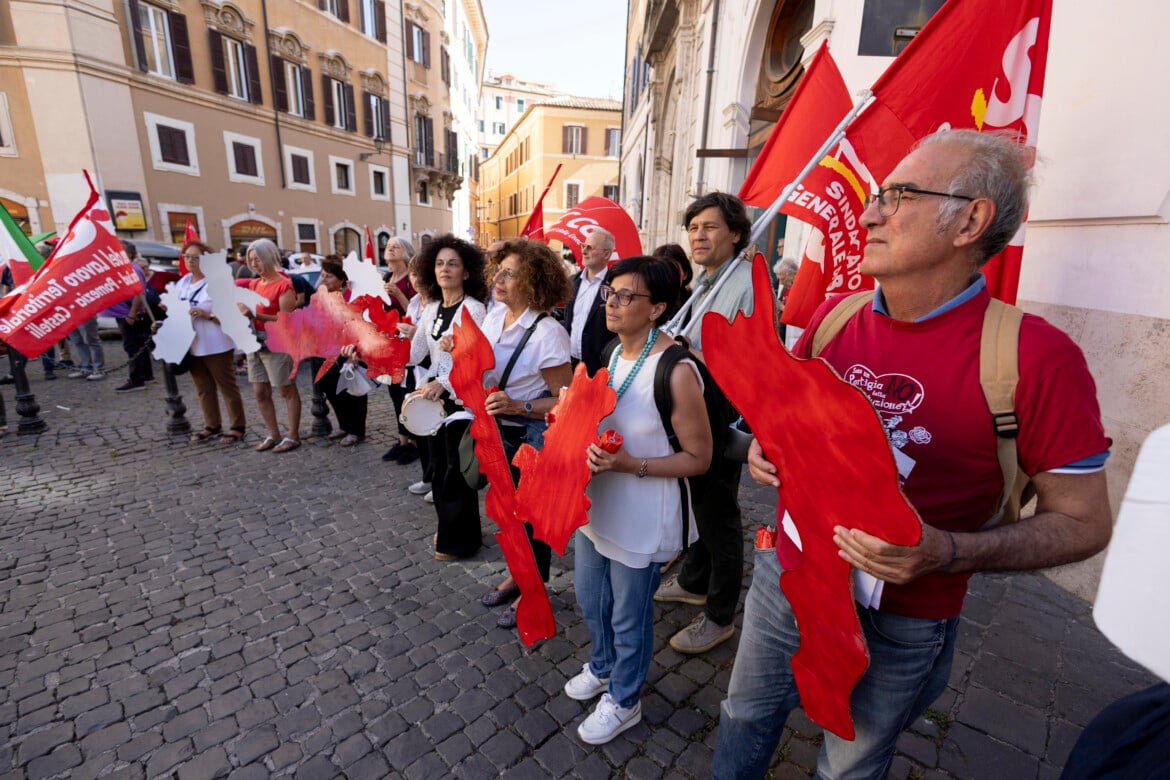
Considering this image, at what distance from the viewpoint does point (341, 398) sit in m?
5.63

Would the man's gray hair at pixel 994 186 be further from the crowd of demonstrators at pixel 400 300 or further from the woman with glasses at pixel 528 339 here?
the crowd of demonstrators at pixel 400 300

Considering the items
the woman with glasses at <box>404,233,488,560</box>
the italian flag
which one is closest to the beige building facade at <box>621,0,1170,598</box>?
the woman with glasses at <box>404,233,488,560</box>

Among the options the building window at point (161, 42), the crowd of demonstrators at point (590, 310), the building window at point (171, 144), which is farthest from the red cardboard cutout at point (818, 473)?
the building window at point (161, 42)

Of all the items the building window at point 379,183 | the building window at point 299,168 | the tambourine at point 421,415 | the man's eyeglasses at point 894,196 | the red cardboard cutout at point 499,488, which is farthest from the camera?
the building window at point 379,183

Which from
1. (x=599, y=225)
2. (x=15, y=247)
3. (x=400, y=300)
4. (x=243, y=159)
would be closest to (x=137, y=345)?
(x=15, y=247)

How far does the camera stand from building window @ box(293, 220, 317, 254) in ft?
75.0

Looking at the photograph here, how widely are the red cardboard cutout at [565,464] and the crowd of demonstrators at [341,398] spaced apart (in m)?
3.86

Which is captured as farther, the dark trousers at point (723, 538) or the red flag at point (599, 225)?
the red flag at point (599, 225)

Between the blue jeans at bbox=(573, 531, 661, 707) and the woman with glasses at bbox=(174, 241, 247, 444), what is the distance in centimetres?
471

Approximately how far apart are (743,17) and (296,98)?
21035 mm

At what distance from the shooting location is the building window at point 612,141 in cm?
3941

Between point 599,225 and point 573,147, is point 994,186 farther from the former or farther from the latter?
point 573,147

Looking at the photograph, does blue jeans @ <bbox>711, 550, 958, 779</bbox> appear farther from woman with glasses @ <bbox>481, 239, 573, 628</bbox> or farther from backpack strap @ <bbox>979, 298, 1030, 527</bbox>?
woman with glasses @ <bbox>481, 239, 573, 628</bbox>

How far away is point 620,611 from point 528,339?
137cm
